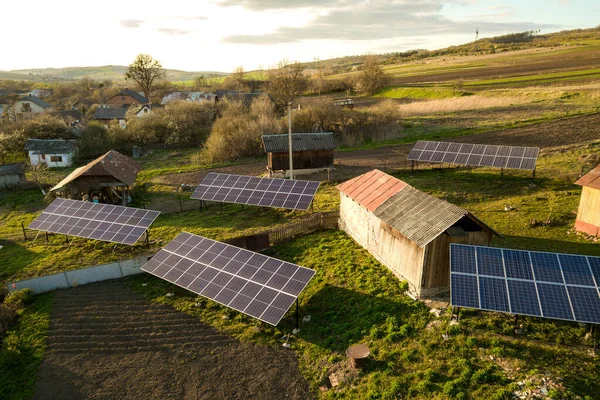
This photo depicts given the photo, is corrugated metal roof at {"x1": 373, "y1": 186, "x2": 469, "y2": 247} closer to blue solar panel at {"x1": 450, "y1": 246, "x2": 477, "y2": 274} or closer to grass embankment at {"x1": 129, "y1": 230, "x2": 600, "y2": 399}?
blue solar panel at {"x1": 450, "y1": 246, "x2": 477, "y2": 274}

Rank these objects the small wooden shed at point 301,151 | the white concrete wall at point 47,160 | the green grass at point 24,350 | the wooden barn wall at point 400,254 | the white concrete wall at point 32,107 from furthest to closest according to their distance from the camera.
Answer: the white concrete wall at point 32,107
the white concrete wall at point 47,160
the small wooden shed at point 301,151
the wooden barn wall at point 400,254
the green grass at point 24,350

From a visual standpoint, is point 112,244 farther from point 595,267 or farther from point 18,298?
point 595,267

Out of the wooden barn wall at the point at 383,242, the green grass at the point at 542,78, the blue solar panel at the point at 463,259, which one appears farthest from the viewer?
the green grass at the point at 542,78

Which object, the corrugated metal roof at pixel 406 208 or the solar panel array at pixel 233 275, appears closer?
the solar panel array at pixel 233 275

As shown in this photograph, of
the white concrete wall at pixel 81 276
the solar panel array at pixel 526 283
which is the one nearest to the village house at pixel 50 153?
the white concrete wall at pixel 81 276

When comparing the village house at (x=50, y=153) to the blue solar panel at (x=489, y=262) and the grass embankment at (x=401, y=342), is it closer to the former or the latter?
the grass embankment at (x=401, y=342)

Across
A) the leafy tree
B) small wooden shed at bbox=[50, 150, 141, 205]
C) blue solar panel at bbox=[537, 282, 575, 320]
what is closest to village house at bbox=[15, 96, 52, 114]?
the leafy tree
